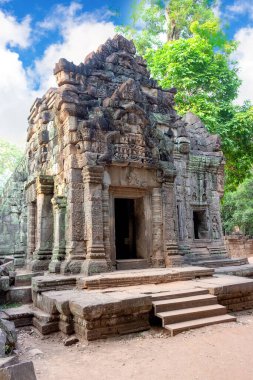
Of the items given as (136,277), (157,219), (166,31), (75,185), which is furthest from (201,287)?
(166,31)

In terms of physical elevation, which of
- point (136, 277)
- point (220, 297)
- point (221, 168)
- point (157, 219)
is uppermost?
point (221, 168)

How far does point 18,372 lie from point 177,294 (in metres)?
3.86

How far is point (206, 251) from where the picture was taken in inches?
442

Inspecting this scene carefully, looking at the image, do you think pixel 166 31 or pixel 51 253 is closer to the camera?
pixel 51 253

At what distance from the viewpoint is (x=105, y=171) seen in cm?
821

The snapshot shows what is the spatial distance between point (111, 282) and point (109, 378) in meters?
2.82

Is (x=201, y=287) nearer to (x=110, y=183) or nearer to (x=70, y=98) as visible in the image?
(x=110, y=183)

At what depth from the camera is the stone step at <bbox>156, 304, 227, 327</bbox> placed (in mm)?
5535

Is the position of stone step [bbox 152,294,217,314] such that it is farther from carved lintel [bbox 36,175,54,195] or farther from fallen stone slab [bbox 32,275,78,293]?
carved lintel [bbox 36,175,54,195]

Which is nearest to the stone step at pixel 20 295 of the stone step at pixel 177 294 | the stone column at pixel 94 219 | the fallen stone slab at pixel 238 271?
the stone column at pixel 94 219

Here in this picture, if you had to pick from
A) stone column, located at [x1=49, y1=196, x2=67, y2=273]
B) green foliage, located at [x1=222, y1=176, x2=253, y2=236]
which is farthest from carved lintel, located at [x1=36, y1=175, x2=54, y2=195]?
green foliage, located at [x1=222, y1=176, x2=253, y2=236]

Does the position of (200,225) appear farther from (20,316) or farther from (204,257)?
(20,316)

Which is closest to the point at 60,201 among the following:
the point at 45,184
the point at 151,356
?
the point at 45,184

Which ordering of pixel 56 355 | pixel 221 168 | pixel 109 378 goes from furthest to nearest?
pixel 221 168, pixel 56 355, pixel 109 378
